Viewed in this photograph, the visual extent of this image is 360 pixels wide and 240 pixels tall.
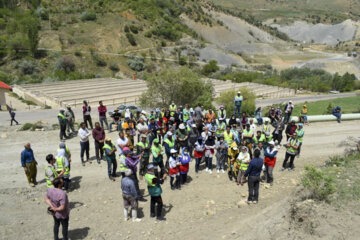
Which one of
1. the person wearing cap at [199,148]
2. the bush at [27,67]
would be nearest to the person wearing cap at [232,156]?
the person wearing cap at [199,148]

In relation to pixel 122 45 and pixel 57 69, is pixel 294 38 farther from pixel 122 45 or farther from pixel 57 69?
pixel 57 69

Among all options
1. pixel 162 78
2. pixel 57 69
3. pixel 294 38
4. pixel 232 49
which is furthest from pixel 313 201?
pixel 294 38

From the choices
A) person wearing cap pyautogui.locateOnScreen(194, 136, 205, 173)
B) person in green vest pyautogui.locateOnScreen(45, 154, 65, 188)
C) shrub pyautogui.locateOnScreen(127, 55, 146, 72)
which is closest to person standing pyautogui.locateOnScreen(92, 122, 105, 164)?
person in green vest pyautogui.locateOnScreen(45, 154, 65, 188)

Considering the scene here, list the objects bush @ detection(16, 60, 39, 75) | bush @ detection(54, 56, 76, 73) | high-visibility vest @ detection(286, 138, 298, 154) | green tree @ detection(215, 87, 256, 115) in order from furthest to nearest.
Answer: bush @ detection(54, 56, 76, 73) < bush @ detection(16, 60, 39, 75) < green tree @ detection(215, 87, 256, 115) < high-visibility vest @ detection(286, 138, 298, 154)

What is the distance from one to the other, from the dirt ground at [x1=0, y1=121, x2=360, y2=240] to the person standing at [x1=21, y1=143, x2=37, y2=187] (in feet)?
1.24

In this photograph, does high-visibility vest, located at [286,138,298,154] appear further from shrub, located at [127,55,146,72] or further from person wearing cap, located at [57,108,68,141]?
shrub, located at [127,55,146,72]

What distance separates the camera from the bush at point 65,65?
59.5 meters

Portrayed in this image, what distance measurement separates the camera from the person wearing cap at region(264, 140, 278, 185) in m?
9.51

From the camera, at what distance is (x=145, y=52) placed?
7625cm

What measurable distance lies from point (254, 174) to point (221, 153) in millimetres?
2458

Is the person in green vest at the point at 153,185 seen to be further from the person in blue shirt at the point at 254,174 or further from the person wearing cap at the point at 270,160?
the person wearing cap at the point at 270,160

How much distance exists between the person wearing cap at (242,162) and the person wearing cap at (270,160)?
0.70 m

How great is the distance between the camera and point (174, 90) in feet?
75.6

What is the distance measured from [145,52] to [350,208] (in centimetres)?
7344
